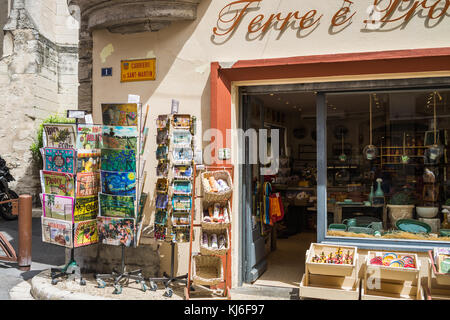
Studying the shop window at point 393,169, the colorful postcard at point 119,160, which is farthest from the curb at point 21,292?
the shop window at point 393,169

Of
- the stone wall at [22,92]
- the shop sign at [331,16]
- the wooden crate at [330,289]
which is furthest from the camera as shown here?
the stone wall at [22,92]

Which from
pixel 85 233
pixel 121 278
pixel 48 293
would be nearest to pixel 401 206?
pixel 121 278

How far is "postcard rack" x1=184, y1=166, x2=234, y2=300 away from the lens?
456cm

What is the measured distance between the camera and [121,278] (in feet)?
16.6

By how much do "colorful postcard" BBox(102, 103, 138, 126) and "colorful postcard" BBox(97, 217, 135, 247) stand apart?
3.72 feet

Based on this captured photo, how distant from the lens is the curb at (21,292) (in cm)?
494

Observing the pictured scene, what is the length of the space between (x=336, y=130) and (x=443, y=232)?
1928 mm

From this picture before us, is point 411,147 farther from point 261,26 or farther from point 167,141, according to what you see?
point 167,141

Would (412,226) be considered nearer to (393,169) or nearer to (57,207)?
(393,169)

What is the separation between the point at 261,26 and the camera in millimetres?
4996

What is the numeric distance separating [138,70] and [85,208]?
1917 mm

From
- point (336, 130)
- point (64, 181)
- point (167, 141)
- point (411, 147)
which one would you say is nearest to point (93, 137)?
point (64, 181)

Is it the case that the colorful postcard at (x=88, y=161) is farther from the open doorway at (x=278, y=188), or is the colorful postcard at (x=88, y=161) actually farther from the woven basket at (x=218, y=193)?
the open doorway at (x=278, y=188)

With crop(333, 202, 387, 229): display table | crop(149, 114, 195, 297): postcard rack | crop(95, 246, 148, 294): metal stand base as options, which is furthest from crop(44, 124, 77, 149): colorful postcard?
crop(333, 202, 387, 229): display table
